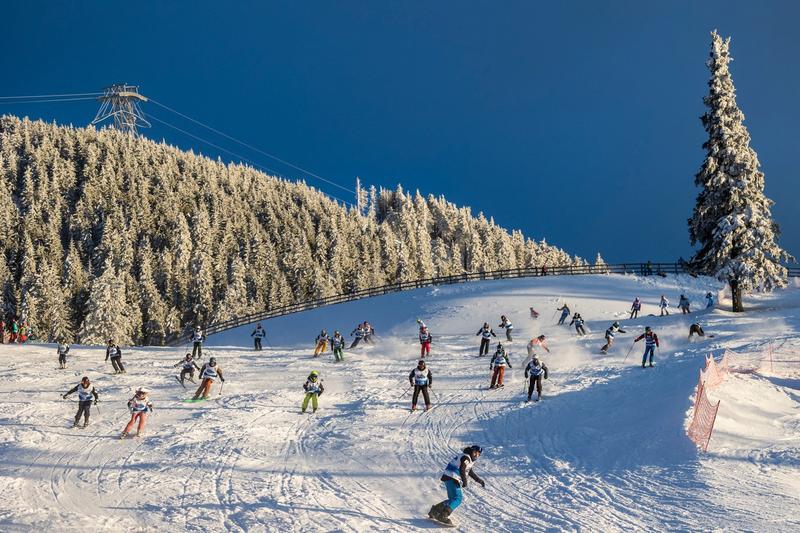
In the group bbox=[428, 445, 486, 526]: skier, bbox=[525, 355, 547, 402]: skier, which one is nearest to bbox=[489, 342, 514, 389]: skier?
bbox=[525, 355, 547, 402]: skier

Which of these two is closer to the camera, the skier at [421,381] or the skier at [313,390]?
the skier at [421,381]

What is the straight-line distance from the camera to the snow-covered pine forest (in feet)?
277

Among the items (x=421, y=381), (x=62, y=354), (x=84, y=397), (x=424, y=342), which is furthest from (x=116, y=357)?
(x=421, y=381)

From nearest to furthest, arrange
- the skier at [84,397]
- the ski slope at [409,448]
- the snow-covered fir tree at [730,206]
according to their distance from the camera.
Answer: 1. the ski slope at [409,448]
2. the skier at [84,397]
3. the snow-covered fir tree at [730,206]

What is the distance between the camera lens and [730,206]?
111ft

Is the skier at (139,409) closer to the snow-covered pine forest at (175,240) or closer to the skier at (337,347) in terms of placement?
the skier at (337,347)

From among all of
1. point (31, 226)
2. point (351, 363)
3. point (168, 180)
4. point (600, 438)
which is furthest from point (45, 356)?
point (168, 180)

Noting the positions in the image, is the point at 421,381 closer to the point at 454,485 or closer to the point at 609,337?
the point at 454,485

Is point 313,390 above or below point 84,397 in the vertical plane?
below

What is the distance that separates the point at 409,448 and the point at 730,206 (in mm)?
27908

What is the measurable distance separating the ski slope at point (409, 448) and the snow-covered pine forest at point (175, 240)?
47742 mm

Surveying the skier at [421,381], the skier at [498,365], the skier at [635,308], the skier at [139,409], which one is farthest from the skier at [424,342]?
the skier at [635,308]

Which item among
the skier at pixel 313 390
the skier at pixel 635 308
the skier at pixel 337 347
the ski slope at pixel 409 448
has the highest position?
the skier at pixel 635 308

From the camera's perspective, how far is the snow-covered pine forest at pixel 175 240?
84.5 meters
